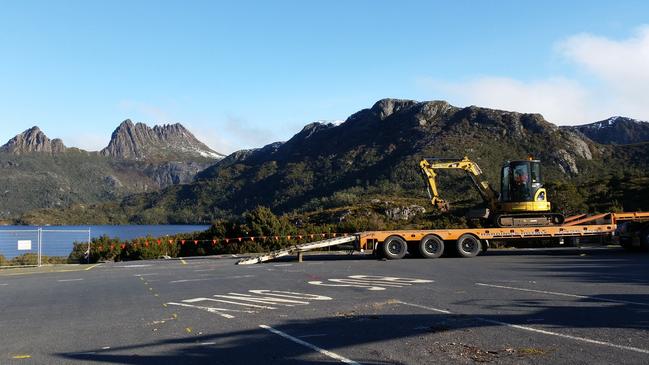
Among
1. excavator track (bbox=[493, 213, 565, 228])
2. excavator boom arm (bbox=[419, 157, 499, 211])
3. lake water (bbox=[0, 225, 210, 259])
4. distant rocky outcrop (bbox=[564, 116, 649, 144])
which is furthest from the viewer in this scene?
distant rocky outcrop (bbox=[564, 116, 649, 144])

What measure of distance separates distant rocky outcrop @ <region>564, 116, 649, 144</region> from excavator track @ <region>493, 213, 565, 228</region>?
165118mm

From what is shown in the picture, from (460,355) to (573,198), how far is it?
145 feet

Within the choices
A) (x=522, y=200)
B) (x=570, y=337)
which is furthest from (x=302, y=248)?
(x=570, y=337)

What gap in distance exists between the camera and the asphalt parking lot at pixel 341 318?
7762 millimetres

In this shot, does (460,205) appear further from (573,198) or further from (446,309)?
(446,309)

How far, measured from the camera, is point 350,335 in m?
8.80

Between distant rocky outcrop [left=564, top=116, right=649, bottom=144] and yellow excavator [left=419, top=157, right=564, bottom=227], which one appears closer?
yellow excavator [left=419, top=157, right=564, bottom=227]

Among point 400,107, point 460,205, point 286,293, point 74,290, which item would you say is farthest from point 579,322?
point 400,107

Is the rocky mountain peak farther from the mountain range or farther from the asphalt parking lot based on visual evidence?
the asphalt parking lot

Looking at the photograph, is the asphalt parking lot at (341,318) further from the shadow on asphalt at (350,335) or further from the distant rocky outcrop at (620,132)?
the distant rocky outcrop at (620,132)

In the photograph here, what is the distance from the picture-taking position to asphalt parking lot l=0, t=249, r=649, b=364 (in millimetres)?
7762

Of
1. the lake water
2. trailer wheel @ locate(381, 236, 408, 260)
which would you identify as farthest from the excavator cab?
the lake water

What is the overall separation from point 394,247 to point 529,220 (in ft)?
19.5

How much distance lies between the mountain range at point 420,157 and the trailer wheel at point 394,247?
24441mm
